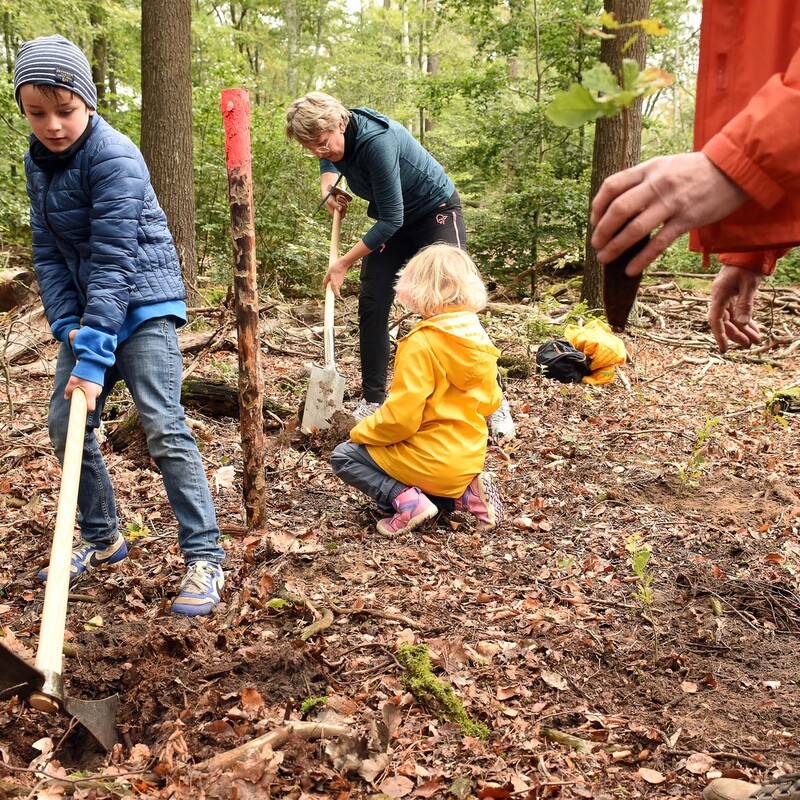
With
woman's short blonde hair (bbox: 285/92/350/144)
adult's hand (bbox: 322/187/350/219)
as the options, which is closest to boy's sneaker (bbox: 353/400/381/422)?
adult's hand (bbox: 322/187/350/219)

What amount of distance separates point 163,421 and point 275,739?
1413 mm

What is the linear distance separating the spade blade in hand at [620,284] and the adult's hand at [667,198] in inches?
1.5

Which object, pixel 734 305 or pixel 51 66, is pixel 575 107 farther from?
pixel 51 66

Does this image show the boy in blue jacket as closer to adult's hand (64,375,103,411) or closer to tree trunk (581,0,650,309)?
adult's hand (64,375,103,411)

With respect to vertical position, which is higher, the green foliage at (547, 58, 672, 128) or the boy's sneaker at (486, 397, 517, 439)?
the green foliage at (547, 58, 672, 128)

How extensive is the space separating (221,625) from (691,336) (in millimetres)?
7355

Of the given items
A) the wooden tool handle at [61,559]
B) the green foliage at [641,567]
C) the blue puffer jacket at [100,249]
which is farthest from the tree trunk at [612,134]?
the wooden tool handle at [61,559]

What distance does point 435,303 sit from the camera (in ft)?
12.0

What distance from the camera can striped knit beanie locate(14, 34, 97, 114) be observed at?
2.60 m

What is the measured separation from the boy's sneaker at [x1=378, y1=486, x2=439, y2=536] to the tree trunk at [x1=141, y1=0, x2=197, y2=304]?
4.62 m

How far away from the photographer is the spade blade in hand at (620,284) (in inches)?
45.8

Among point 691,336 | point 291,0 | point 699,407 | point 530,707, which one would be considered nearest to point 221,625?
point 530,707

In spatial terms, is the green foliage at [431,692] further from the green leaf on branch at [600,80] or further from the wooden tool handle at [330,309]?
the wooden tool handle at [330,309]

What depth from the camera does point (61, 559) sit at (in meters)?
2.33
